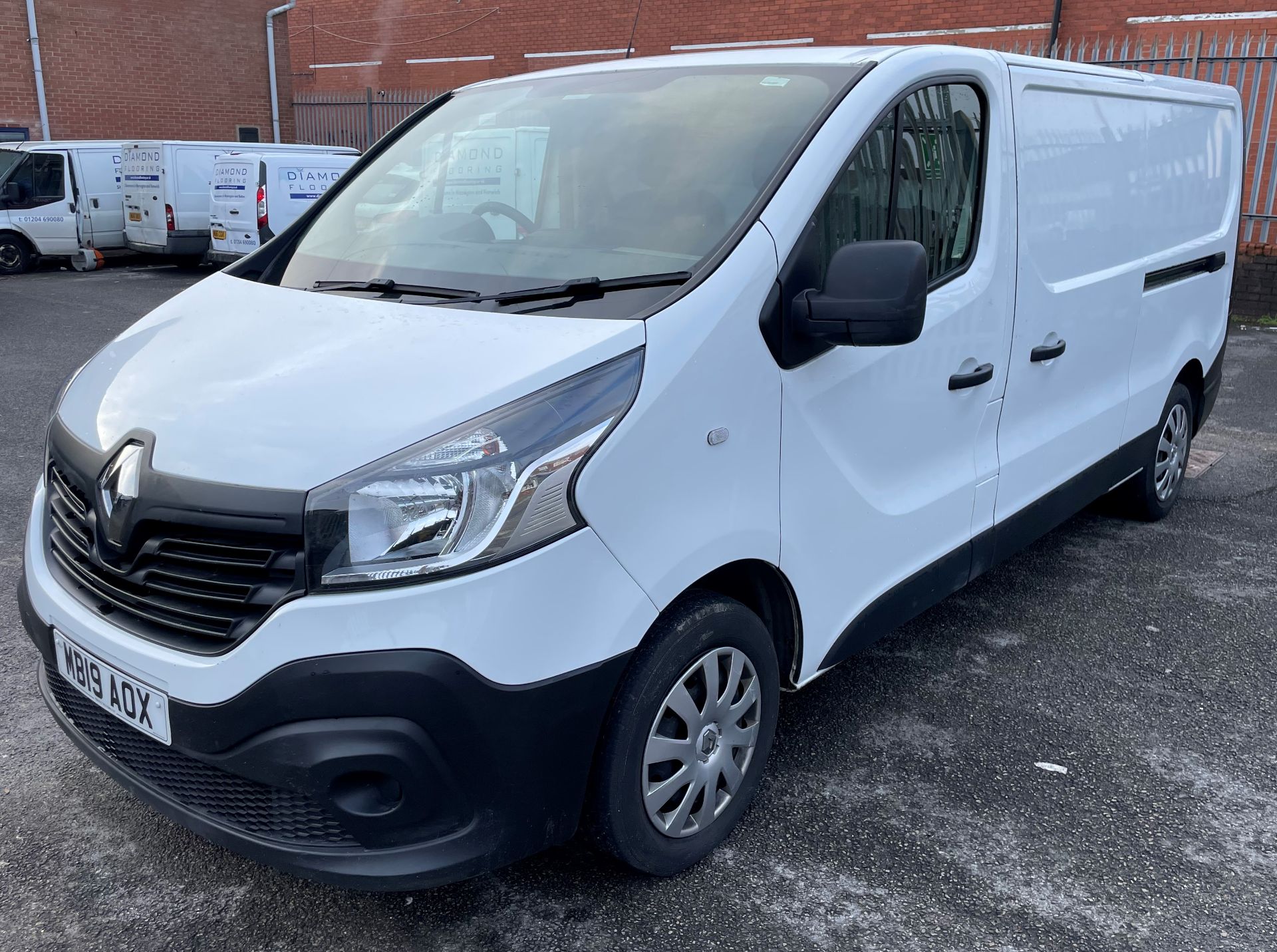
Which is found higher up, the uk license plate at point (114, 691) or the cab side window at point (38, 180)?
the uk license plate at point (114, 691)

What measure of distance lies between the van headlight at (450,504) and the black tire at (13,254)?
636 inches

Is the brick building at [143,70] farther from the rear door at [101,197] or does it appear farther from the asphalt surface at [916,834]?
the asphalt surface at [916,834]

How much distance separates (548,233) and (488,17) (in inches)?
890

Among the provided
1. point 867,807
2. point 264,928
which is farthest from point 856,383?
point 264,928

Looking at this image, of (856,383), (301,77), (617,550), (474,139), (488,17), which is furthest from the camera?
(301,77)

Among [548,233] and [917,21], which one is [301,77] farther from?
[548,233]

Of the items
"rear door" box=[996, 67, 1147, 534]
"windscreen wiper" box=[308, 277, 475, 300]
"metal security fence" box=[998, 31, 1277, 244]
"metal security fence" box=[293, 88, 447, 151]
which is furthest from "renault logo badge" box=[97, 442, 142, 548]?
"metal security fence" box=[293, 88, 447, 151]

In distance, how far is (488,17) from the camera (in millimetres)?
23375

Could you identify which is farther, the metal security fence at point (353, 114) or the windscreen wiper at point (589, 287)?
the metal security fence at point (353, 114)

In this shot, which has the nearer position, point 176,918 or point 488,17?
point 176,918

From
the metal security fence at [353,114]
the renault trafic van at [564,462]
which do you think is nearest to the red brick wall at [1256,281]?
the renault trafic van at [564,462]

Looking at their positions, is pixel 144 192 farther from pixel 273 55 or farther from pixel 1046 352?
pixel 1046 352

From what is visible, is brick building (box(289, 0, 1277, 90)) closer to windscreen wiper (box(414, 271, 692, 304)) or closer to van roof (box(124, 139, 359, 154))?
van roof (box(124, 139, 359, 154))

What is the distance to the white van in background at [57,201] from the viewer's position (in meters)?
15.6
